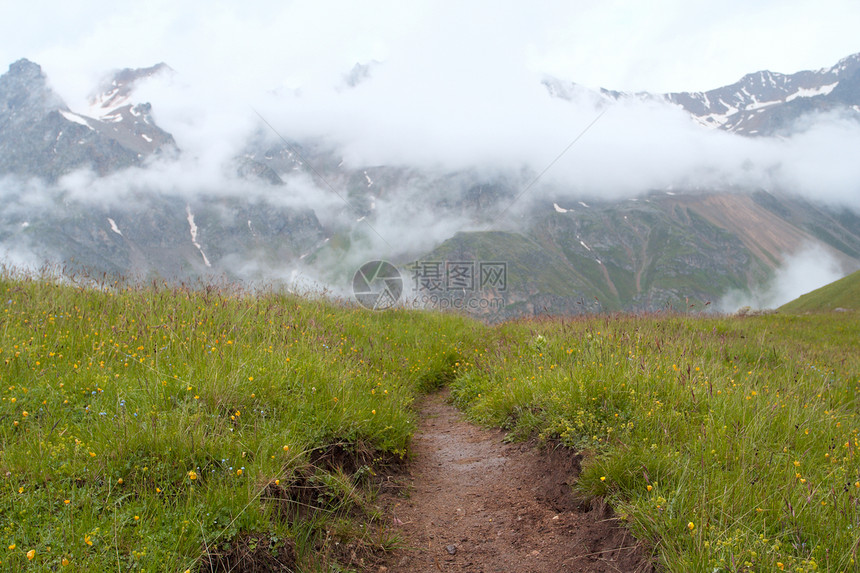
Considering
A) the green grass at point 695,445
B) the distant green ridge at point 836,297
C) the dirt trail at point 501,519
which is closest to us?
the green grass at point 695,445

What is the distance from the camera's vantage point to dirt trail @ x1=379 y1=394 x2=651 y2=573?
341cm

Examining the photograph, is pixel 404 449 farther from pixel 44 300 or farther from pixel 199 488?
pixel 44 300

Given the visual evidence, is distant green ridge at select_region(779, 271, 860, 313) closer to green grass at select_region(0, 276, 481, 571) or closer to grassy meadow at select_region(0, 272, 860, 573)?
grassy meadow at select_region(0, 272, 860, 573)

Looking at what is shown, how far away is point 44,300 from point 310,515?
224 inches

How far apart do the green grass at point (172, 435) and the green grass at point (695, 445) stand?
181 cm

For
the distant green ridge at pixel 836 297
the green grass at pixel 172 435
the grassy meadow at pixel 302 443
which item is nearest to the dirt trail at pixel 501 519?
the grassy meadow at pixel 302 443

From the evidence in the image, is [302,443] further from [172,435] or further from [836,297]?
[836,297]

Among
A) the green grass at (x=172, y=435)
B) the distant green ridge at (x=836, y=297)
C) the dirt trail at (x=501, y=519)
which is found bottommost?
the distant green ridge at (x=836, y=297)

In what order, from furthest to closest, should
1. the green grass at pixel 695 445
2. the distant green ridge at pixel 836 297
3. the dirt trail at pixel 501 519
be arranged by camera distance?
1. the distant green ridge at pixel 836 297
2. the dirt trail at pixel 501 519
3. the green grass at pixel 695 445

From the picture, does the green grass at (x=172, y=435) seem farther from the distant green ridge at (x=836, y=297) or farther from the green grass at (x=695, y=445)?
the distant green ridge at (x=836, y=297)

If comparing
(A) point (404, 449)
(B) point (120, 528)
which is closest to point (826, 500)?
(A) point (404, 449)

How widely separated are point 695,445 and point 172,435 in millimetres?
4208

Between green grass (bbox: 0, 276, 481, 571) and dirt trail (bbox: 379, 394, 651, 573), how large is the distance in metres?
0.40

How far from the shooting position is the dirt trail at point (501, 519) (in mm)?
3412
